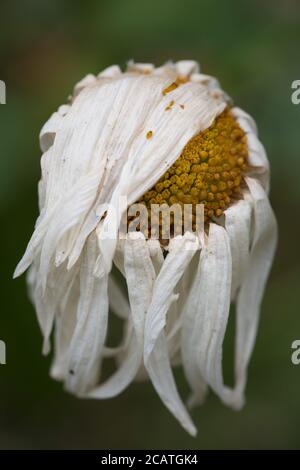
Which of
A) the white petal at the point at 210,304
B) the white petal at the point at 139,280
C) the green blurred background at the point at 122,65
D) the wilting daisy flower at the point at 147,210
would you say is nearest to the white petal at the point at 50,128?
the wilting daisy flower at the point at 147,210

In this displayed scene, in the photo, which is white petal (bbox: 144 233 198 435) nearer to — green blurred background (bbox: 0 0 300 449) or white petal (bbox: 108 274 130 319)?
white petal (bbox: 108 274 130 319)

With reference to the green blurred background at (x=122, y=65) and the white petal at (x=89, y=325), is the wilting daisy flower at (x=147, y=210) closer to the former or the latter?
the white petal at (x=89, y=325)

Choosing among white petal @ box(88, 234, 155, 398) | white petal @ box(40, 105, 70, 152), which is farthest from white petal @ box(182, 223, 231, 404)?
white petal @ box(40, 105, 70, 152)

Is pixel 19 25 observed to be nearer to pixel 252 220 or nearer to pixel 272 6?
pixel 272 6

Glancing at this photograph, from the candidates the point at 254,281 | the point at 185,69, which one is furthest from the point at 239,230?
the point at 185,69

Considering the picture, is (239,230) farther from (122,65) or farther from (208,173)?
(122,65)

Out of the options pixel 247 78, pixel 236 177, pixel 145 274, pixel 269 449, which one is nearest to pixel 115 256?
pixel 145 274
